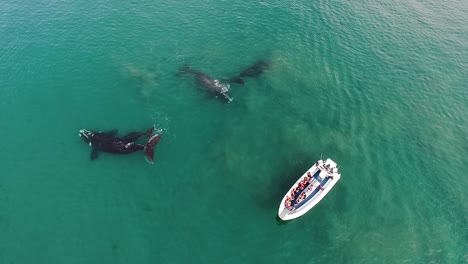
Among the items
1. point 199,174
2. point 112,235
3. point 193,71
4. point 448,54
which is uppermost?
point 448,54

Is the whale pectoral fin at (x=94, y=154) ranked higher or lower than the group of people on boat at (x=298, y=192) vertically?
lower

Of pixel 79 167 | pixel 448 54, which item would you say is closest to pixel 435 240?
pixel 448 54

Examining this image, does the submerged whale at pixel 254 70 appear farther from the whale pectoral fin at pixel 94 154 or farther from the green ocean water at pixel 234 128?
the whale pectoral fin at pixel 94 154

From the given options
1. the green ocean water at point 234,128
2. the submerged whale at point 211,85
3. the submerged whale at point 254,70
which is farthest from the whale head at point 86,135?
the submerged whale at point 254,70

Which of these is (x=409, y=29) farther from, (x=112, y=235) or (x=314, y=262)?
(x=112, y=235)

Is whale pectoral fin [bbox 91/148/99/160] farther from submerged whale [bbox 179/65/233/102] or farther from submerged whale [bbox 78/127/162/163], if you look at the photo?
submerged whale [bbox 179/65/233/102]

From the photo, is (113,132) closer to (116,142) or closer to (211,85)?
(116,142)
